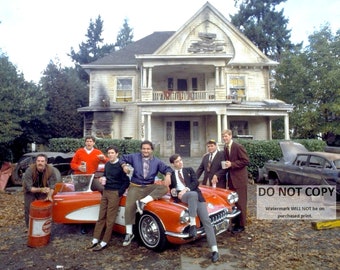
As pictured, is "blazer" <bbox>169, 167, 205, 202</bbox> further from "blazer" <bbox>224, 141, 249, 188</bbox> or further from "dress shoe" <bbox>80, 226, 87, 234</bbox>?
"dress shoe" <bbox>80, 226, 87, 234</bbox>

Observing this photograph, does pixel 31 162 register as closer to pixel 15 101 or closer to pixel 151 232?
pixel 15 101

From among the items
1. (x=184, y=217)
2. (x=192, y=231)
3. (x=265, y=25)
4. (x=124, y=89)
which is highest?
(x=265, y=25)

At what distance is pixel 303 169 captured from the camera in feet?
28.0

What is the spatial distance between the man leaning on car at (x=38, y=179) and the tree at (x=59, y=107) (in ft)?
45.0

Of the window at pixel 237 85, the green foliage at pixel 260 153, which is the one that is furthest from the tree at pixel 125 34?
the green foliage at pixel 260 153

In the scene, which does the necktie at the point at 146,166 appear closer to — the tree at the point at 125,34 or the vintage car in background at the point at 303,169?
the vintage car in background at the point at 303,169

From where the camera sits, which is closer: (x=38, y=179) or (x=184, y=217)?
(x=184, y=217)

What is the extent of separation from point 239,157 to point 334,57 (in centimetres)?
1811

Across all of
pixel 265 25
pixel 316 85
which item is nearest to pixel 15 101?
pixel 316 85

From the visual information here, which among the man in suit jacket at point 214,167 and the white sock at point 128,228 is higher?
the man in suit jacket at point 214,167

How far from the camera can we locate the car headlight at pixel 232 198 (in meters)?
4.94

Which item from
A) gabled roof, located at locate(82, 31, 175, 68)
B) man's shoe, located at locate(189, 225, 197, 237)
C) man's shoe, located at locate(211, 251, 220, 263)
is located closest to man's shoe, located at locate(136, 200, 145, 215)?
man's shoe, located at locate(189, 225, 197, 237)

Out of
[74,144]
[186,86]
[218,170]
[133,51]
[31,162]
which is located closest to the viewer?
[218,170]

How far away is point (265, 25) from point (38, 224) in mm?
34815
